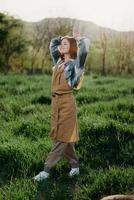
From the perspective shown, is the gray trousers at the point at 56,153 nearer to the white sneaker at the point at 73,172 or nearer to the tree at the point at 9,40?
the white sneaker at the point at 73,172

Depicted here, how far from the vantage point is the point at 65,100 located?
5.54 meters

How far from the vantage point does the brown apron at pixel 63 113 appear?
552 centimetres

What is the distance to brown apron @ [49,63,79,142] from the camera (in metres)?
5.52

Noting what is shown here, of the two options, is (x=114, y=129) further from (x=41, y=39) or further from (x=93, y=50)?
(x=41, y=39)

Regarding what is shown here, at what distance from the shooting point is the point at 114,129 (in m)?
7.30

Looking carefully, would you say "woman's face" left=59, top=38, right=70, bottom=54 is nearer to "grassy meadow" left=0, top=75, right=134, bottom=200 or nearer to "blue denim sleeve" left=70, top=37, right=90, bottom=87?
"blue denim sleeve" left=70, top=37, right=90, bottom=87

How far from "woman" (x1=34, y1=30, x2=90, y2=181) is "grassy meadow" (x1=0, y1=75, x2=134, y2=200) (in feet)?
1.10

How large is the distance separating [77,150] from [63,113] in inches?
45.5

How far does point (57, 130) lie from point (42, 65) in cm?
2818

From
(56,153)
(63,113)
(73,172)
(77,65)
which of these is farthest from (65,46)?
(73,172)

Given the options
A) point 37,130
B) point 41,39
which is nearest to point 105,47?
point 41,39

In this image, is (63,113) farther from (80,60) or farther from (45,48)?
(45,48)

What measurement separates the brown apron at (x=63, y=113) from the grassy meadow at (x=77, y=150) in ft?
1.65

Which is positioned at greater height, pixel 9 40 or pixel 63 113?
pixel 63 113
